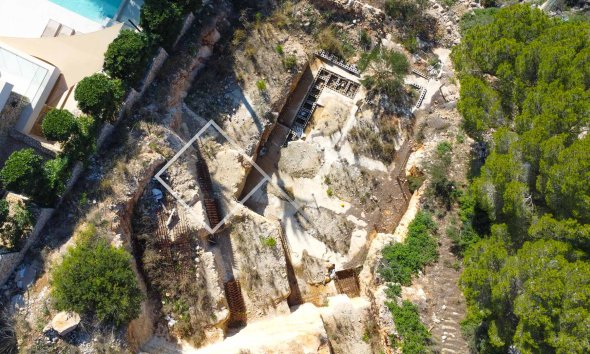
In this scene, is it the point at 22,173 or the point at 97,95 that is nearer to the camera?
the point at 22,173

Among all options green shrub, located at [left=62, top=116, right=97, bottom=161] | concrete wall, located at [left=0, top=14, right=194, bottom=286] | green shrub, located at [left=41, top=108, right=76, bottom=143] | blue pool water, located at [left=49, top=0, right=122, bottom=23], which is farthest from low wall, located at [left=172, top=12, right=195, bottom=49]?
green shrub, located at [left=41, top=108, right=76, bottom=143]

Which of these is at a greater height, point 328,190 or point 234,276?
point 328,190

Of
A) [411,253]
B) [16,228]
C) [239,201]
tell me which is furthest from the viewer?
[239,201]

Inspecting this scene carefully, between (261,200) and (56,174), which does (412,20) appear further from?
(56,174)

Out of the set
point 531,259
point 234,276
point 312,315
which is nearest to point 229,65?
point 234,276

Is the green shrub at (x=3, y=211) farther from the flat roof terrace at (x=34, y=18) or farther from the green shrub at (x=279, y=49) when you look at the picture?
the green shrub at (x=279, y=49)

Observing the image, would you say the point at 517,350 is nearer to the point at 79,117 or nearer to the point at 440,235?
the point at 440,235

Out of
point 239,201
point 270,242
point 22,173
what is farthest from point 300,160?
point 22,173
